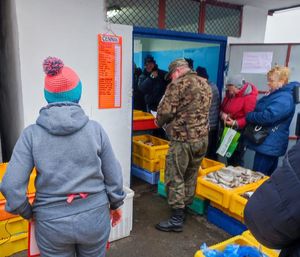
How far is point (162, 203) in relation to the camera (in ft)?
11.4

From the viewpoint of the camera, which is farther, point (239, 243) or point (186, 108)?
point (186, 108)

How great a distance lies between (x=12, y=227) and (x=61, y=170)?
54.9 inches

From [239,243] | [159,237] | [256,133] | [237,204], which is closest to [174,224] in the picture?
[159,237]

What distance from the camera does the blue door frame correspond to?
3.25 m

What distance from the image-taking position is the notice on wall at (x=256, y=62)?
12.4ft

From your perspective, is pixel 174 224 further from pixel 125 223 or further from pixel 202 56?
pixel 202 56

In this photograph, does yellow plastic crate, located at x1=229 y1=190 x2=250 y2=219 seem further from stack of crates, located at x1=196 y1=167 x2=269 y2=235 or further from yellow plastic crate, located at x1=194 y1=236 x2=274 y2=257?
yellow plastic crate, located at x1=194 y1=236 x2=274 y2=257

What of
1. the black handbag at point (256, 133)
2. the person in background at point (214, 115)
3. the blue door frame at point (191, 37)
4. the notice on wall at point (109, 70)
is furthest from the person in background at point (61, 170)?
the person in background at point (214, 115)

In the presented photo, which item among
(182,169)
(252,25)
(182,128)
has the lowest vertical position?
(182,169)

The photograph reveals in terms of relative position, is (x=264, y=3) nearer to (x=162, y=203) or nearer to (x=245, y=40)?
(x=245, y=40)

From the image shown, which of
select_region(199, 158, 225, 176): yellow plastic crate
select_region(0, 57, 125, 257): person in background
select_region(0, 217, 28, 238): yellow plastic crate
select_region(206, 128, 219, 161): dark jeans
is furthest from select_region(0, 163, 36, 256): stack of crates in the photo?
select_region(206, 128, 219, 161): dark jeans

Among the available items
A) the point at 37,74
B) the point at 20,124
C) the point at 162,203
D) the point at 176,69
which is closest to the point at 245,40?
the point at 176,69

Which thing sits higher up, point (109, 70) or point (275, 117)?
point (109, 70)

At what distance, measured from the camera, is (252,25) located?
4.20 meters
